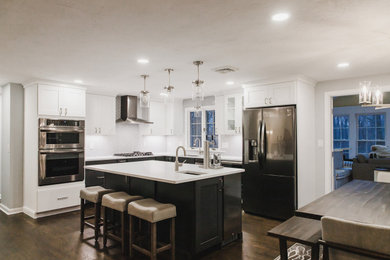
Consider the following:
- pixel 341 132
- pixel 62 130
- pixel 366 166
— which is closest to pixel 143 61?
pixel 62 130

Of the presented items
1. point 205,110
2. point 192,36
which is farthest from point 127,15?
point 205,110

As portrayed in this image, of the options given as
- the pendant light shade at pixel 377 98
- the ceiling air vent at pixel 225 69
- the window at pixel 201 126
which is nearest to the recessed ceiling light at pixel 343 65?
the pendant light shade at pixel 377 98

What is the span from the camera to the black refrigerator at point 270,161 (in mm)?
4379

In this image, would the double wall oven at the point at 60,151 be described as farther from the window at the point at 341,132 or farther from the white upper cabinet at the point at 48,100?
the window at the point at 341,132

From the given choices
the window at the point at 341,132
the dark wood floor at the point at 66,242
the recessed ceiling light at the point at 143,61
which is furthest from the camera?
the window at the point at 341,132

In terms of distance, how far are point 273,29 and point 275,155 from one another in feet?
8.22

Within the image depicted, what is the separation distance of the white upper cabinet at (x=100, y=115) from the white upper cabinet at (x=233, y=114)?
256 cm

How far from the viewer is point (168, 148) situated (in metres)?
7.69

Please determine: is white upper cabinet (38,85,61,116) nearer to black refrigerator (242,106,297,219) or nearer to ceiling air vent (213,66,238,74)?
ceiling air vent (213,66,238,74)

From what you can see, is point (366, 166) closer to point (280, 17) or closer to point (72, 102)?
point (280, 17)

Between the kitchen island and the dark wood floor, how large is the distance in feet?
0.65

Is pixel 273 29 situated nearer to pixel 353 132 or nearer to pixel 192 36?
pixel 192 36

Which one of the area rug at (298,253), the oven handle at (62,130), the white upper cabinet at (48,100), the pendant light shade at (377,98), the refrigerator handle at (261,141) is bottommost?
the area rug at (298,253)

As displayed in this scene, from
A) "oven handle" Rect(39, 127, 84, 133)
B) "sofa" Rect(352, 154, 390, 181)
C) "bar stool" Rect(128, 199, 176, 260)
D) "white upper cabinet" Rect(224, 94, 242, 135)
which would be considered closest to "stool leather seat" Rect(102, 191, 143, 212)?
"bar stool" Rect(128, 199, 176, 260)
